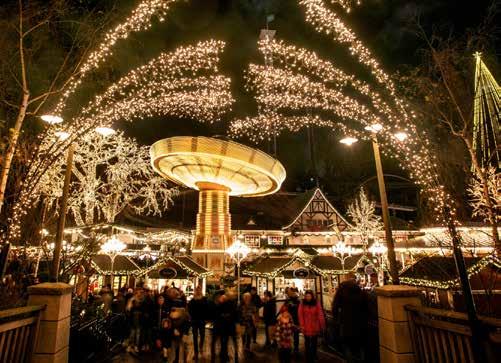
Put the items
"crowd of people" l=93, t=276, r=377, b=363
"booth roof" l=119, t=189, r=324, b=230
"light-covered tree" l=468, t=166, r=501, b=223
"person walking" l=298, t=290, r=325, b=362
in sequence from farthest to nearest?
"booth roof" l=119, t=189, r=324, b=230
"light-covered tree" l=468, t=166, r=501, b=223
"person walking" l=298, t=290, r=325, b=362
"crowd of people" l=93, t=276, r=377, b=363

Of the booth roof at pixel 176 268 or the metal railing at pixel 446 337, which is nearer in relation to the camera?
the metal railing at pixel 446 337

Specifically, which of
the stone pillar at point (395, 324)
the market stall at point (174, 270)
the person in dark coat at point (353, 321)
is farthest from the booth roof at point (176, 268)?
the stone pillar at point (395, 324)

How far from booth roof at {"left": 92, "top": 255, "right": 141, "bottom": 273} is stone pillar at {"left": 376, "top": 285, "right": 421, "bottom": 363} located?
15169mm

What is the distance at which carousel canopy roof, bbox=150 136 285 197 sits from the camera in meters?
17.4

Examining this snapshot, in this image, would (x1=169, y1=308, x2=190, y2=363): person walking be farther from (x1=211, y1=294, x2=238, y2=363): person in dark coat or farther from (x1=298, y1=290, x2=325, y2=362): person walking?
(x1=298, y1=290, x2=325, y2=362): person walking

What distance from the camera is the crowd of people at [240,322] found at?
6.46 meters

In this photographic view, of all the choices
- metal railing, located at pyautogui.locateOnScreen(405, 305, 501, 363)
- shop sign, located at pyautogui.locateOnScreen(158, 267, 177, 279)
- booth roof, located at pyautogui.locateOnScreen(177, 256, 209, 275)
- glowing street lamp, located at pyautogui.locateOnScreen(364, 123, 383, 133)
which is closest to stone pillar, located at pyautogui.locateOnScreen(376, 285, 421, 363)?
metal railing, located at pyautogui.locateOnScreen(405, 305, 501, 363)

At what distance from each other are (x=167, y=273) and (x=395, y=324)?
13326 millimetres

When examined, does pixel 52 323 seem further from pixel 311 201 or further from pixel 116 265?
pixel 311 201

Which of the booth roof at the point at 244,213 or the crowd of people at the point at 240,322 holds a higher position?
the booth roof at the point at 244,213

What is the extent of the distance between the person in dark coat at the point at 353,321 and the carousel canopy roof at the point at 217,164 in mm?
12082

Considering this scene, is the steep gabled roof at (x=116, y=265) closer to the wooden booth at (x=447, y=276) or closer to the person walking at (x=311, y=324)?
the person walking at (x=311, y=324)

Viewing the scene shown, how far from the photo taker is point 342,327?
6480 millimetres

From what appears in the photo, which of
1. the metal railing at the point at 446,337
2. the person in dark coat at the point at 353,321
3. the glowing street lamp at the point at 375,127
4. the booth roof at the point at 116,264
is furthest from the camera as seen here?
the booth roof at the point at 116,264
